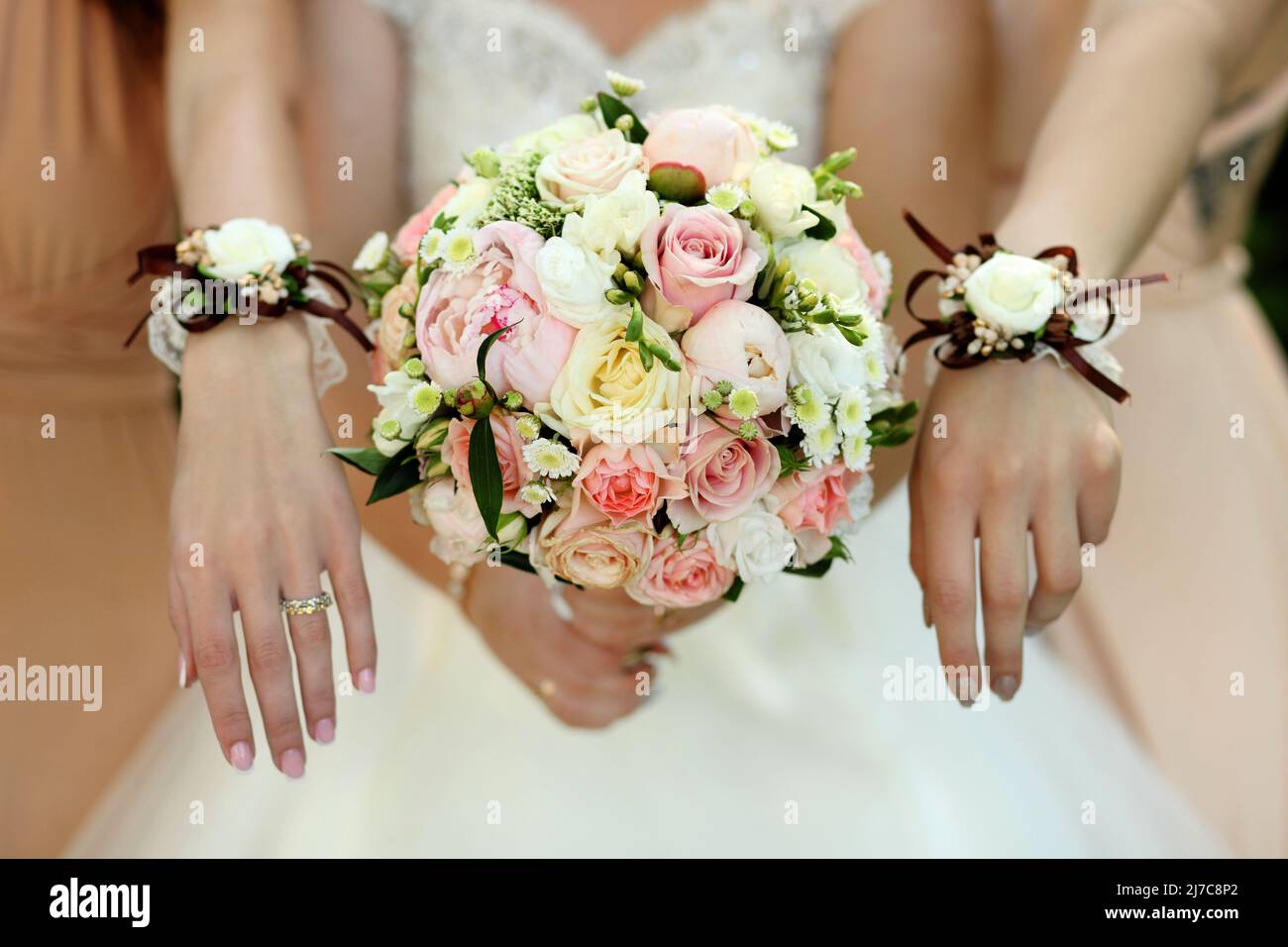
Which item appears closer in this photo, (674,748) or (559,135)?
(559,135)

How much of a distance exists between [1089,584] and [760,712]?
2.11ft

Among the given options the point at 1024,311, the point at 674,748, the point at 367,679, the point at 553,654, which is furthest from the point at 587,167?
the point at 674,748

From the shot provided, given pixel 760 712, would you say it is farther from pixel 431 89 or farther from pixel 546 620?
pixel 431 89

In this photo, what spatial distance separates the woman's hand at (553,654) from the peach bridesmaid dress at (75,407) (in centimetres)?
58

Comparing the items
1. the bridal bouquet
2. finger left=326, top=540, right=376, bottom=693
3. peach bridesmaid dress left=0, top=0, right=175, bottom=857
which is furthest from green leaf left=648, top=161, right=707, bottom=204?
peach bridesmaid dress left=0, top=0, right=175, bottom=857

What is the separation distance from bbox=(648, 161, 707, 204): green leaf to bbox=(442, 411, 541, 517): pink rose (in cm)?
23

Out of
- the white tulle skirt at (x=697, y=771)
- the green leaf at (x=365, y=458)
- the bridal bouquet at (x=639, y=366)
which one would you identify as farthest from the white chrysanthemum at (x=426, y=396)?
the white tulle skirt at (x=697, y=771)

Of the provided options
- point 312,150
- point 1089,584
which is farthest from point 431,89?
point 1089,584

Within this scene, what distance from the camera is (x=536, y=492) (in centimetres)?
82

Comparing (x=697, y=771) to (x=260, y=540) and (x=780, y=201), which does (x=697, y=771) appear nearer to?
(x=260, y=540)

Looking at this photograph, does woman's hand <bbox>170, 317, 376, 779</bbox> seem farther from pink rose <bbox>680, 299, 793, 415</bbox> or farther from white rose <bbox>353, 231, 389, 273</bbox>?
pink rose <bbox>680, 299, 793, 415</bbox>

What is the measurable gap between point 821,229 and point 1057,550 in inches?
14.7

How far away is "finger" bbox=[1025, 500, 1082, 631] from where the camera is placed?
94 cm

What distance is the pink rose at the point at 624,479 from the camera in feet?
2.61
